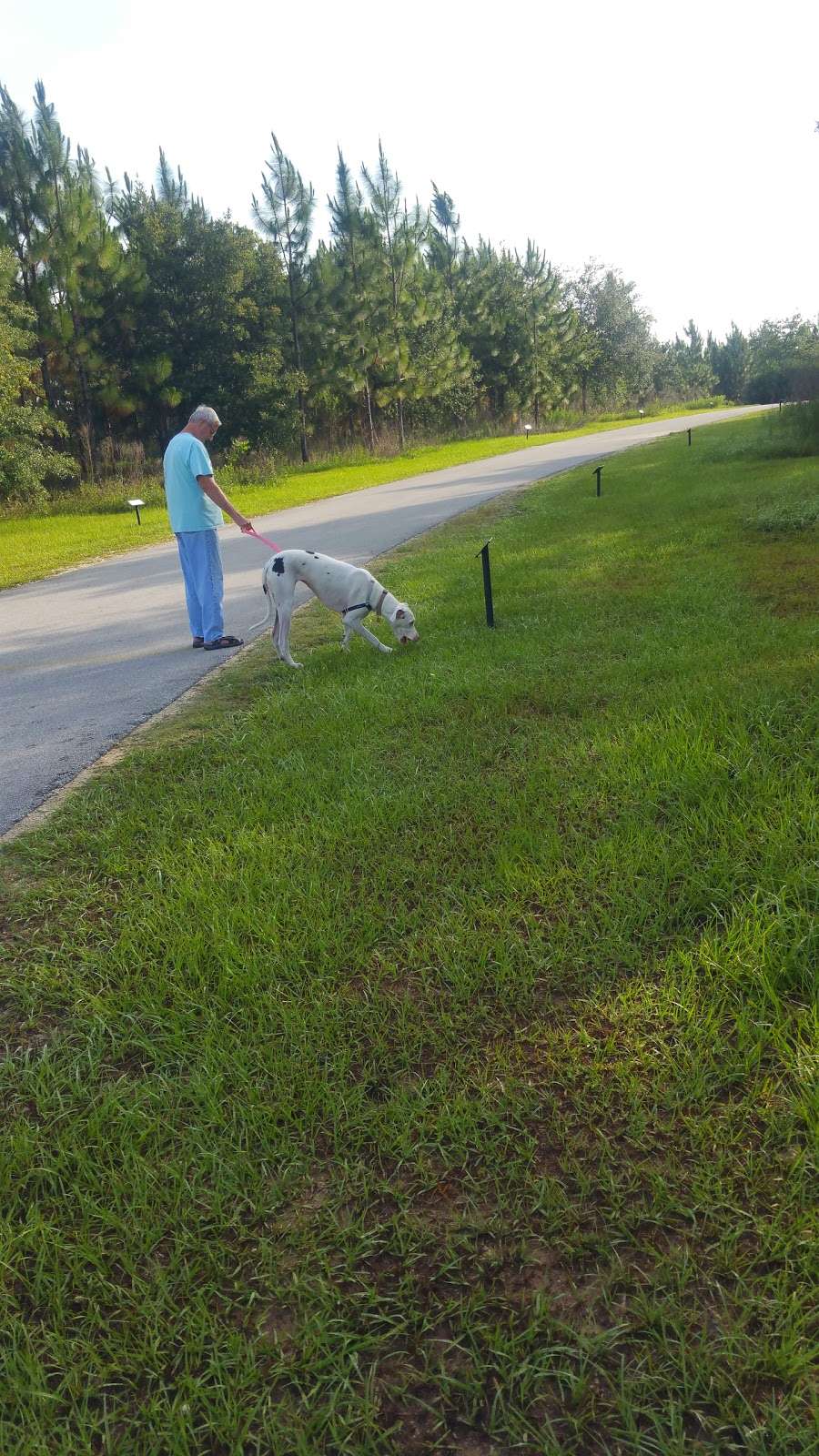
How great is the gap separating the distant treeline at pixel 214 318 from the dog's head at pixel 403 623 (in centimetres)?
2138

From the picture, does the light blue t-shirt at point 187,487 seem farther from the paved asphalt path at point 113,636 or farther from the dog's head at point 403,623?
the dog's head at point 403,623

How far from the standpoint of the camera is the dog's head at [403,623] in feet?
21.6

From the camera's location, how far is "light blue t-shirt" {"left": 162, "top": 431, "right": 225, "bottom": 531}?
7.16 meters

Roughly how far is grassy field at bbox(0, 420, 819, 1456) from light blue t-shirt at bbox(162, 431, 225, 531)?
3.24m

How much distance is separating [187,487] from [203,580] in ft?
2.69

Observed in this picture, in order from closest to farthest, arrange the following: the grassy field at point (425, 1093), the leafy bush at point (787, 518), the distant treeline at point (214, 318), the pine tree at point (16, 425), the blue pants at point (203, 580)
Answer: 1. the grassy field at point (425, 1093)
2. the blue pants at point (203, 580)
3. the leafy bush at point (787, 518)
4. the pine tree at point (16, 425)
5. the distant treeline at point (214, 318)

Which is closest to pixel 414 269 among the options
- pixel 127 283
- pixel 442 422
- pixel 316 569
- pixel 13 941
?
pixel 442 422

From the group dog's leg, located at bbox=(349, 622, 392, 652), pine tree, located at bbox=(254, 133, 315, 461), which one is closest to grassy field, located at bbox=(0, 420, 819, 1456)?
dog's leg, located at bbox=(349, 622, 392, 652)

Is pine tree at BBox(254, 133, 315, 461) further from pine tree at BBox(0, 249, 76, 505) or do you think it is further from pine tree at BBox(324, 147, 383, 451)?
pine tree at BBox(0, 249, 76, 505)

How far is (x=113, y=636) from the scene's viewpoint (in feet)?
28.0

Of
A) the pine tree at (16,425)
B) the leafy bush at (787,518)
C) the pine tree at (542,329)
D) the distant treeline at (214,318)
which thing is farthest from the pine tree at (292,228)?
the leafy bush at (787,518)

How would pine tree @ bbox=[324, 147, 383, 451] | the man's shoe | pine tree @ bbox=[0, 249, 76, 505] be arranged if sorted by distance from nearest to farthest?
the man's shoe
pine tree @ bbox=[0, 249, 76, 505]
pine tree @ bbox=[324, 147, 383, 451]

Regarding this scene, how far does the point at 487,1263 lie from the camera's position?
1.85m

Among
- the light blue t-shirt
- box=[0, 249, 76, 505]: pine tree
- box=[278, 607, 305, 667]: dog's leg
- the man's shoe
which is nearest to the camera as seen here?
box=[278, 607, 305, 667]: dog's leg
